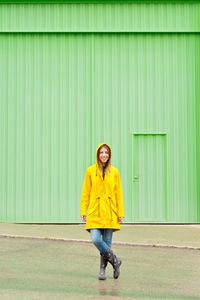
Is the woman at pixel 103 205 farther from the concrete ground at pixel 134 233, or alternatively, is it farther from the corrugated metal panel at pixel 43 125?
the corrugated metal panel at pixel 43 125

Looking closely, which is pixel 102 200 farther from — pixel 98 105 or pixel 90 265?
pixel 98 105

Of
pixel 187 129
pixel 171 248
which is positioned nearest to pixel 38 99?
pixel 187 129

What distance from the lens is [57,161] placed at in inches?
685

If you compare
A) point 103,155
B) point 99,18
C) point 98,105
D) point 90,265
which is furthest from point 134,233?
point 103,155

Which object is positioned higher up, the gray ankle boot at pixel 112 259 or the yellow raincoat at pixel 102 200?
the yellow raincoat at pixel 102 200

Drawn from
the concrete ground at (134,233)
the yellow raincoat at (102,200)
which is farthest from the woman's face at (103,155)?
the concrete ground at (134,233)

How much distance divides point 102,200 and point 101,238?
0.53m

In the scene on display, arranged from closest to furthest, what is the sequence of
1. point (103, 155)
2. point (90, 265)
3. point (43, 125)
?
1. point (103, 155)
2. point (90, 265)
3. point (43, 125)

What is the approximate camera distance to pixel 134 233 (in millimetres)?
Result: 15109

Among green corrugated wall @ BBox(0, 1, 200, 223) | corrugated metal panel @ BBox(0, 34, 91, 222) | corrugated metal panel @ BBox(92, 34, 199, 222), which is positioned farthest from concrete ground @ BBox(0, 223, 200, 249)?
corrugated metal panel @ BBox(92, 34, 199, 222)

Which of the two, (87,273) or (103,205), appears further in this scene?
(87,273)

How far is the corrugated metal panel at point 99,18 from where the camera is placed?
17.4m

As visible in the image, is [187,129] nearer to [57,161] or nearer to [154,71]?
[154,71]

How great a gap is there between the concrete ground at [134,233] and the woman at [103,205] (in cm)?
412
